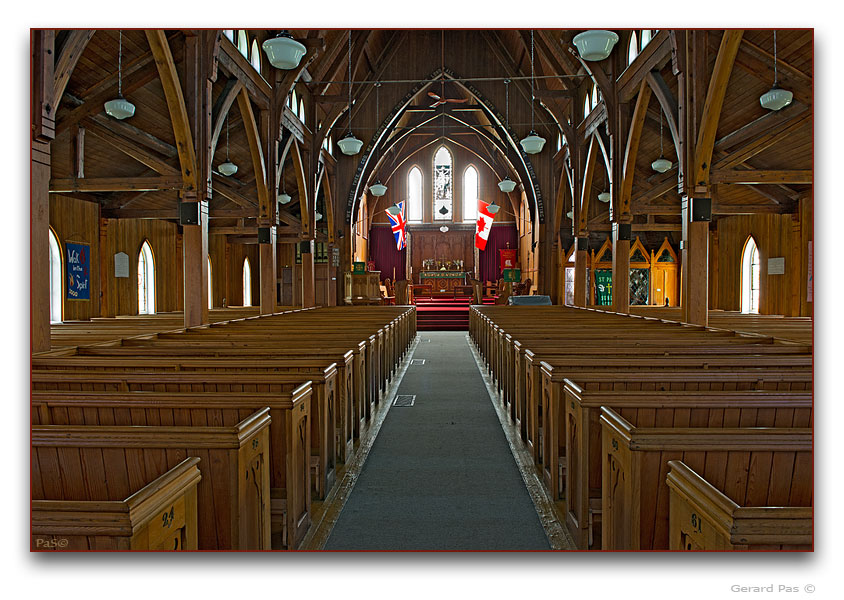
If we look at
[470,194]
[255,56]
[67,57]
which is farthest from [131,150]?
[470,194]

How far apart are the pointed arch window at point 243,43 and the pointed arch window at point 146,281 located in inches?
295

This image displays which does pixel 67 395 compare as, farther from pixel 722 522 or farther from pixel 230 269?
pixel 230 269

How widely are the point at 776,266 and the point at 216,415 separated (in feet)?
46.9

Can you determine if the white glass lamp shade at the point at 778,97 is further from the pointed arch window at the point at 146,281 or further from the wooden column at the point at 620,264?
the pointed arch window at the point at 146,281

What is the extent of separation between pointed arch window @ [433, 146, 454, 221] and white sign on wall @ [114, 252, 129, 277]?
1554 cm

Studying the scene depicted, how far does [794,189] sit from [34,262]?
13.9 metres

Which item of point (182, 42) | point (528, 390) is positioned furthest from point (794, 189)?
point (182, 42)

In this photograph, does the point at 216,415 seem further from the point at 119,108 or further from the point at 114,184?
the point at 114,184

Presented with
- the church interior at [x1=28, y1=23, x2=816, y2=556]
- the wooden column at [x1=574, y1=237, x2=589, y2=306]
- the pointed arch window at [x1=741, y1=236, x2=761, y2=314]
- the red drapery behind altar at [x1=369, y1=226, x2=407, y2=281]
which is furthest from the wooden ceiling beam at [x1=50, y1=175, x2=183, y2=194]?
the red drapery behind altar at [x1=369, y1=226, x2=407, y2=281]

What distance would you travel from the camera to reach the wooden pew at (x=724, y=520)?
5.09 feet

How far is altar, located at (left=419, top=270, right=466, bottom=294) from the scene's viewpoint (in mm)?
25141

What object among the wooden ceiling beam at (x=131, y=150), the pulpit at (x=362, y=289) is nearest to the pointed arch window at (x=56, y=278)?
the wooden ceiling beam at (x=131, y=150)

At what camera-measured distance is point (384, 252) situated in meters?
28.2

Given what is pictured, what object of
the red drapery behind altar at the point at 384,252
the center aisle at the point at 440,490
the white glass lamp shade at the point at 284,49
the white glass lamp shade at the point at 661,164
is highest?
the white glass lamp shade at the point at 284,49
